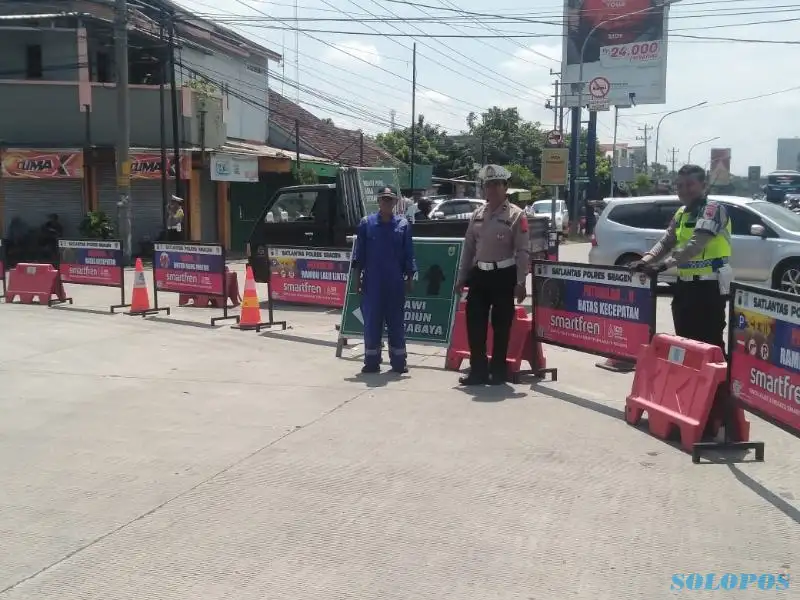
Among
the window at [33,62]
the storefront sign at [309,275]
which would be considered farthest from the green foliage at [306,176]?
the storefront sign at [309,275]

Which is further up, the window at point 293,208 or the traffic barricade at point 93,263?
the window at point 293,208

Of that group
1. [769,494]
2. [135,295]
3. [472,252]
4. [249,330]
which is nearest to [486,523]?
[769,494]

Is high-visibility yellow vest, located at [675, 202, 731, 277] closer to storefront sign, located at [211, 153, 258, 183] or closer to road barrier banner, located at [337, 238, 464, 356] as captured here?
road barrier banner, located at [337, 238, 464, 356]

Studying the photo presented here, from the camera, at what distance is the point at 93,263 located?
1488 cm

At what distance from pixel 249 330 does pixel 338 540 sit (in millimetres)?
7655

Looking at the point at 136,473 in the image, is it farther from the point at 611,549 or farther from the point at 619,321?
the point at 619,321

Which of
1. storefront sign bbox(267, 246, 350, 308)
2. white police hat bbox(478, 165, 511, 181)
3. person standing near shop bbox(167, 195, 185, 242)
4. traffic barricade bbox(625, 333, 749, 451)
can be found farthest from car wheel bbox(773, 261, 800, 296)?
person standing near shop bbox(167, 195, 185, 242)

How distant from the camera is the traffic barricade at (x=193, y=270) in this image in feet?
42.8

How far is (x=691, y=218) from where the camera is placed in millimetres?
7031

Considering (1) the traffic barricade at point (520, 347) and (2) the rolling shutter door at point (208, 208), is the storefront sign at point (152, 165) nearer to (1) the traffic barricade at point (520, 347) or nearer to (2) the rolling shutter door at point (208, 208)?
(2) the rolling shutter door at point (208, 208)

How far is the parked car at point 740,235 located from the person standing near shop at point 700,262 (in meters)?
7.14

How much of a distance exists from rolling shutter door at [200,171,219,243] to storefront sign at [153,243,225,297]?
15.6 m

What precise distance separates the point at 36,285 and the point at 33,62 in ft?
49.5

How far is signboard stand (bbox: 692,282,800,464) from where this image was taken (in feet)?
17.7
